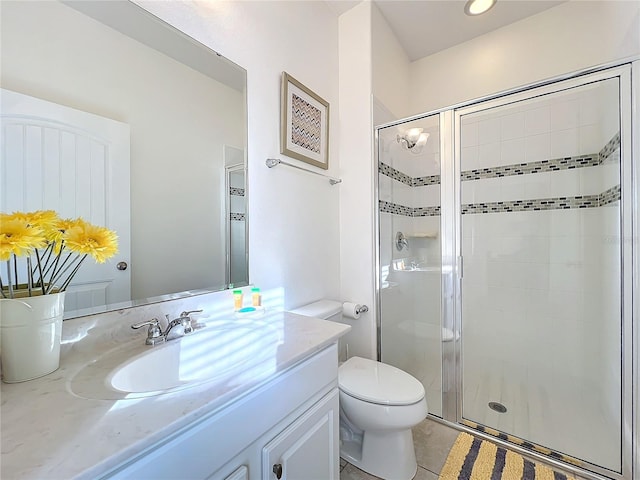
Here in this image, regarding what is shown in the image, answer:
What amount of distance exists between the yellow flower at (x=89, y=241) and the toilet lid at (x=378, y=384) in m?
1.11

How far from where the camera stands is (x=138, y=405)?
0.53 meters

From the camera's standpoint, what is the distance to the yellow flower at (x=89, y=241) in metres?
0.66

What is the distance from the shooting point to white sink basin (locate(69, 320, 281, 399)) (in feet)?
2.06

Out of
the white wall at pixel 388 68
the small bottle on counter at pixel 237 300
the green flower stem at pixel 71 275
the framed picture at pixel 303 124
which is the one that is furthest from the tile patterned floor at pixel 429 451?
the white wall at pixel 388 68

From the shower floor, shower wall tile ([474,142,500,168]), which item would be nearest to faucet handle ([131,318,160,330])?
the shower floor

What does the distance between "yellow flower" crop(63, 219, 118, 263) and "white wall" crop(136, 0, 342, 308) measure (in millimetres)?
629

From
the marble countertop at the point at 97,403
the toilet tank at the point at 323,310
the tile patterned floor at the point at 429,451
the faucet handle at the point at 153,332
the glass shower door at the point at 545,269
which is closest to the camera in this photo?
the marble countertop at the point at 97,403

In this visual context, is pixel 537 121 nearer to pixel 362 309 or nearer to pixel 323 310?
pixel 362 309

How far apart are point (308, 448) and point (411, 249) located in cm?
142

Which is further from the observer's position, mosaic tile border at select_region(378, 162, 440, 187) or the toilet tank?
mosaic tile border at select_region(378, 162, 440, 187)

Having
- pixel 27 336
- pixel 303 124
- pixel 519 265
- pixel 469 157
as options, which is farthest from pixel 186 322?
pixel 519 265

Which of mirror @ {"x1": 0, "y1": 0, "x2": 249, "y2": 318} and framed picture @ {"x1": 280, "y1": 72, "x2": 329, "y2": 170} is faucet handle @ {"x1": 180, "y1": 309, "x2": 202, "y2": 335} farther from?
framed picture @ {"x1": 280, "y1": 72, "x2": 329, "y2": 170}

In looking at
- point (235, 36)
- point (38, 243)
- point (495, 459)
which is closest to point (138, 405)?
point (38, 243)

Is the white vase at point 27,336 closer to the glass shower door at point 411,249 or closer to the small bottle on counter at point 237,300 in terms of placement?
the small bottle on counter at point 237,300
